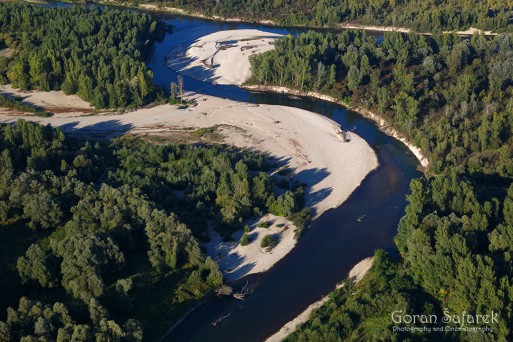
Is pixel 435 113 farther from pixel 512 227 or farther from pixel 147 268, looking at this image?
pixel 147 268

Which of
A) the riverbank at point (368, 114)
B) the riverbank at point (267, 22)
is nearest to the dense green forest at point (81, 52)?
the riverbank at point (368, 114)

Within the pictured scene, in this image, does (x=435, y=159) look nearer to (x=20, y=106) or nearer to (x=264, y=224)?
(x=264, y=224)

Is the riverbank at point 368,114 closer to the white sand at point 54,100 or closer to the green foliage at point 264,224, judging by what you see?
the green foliage at point 264,224

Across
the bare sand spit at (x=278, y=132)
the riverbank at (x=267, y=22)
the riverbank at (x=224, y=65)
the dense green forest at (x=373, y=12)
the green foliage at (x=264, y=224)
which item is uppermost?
the dense green forest at (x=373, y=12)

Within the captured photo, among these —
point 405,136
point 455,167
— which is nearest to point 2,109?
point 405,136

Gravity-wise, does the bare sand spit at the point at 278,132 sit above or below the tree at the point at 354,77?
below

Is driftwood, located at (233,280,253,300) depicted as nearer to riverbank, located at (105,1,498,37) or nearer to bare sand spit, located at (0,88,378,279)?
bare sand spit, located at (0,88,378,279)
